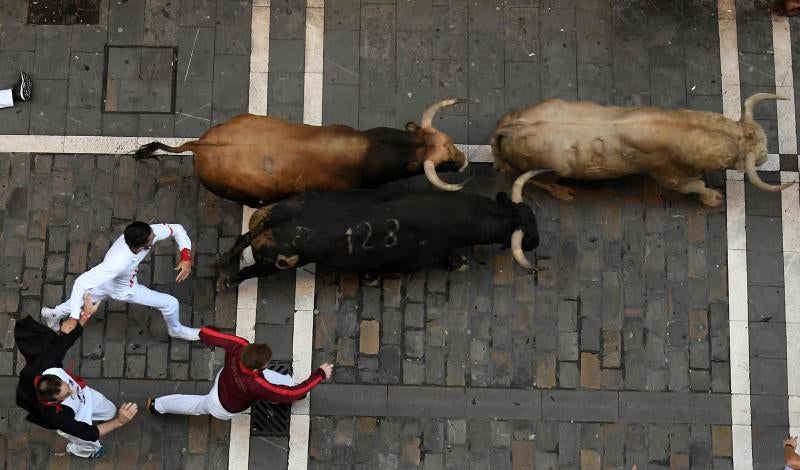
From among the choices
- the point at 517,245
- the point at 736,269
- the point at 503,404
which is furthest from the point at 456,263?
the point at 736,269

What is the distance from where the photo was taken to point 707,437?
905 centimetres

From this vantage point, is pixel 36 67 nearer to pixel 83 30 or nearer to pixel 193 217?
pixel 83 30

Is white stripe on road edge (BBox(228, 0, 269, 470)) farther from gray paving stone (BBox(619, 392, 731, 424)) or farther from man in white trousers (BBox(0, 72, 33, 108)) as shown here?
gray paving stone (BBox(619, 392, 731, 424))

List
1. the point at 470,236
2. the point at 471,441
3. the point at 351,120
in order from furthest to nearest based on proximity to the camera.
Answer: the point at 351,120, the point at 471,441, the point at 470,236

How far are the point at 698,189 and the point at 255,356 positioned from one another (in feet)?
17.3

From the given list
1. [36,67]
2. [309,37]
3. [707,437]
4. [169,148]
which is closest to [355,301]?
[169,148]

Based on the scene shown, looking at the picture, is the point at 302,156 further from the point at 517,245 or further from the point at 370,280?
the point at 517,245

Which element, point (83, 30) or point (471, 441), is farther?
point (83, 30)

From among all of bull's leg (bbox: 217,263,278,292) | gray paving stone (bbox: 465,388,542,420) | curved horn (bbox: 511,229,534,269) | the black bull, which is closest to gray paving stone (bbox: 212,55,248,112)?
bull's leg (bbox: 217,263,278,292)

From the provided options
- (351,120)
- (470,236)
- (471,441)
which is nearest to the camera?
(470,236)

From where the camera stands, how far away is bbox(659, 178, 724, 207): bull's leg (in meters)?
8.88

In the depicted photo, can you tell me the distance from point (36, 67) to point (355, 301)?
487cm

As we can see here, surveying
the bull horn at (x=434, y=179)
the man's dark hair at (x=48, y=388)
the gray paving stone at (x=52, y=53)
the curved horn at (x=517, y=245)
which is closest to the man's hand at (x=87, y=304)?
the man's dark hair at (x=48, y=388)

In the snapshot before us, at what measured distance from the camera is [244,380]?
7.41 meters
